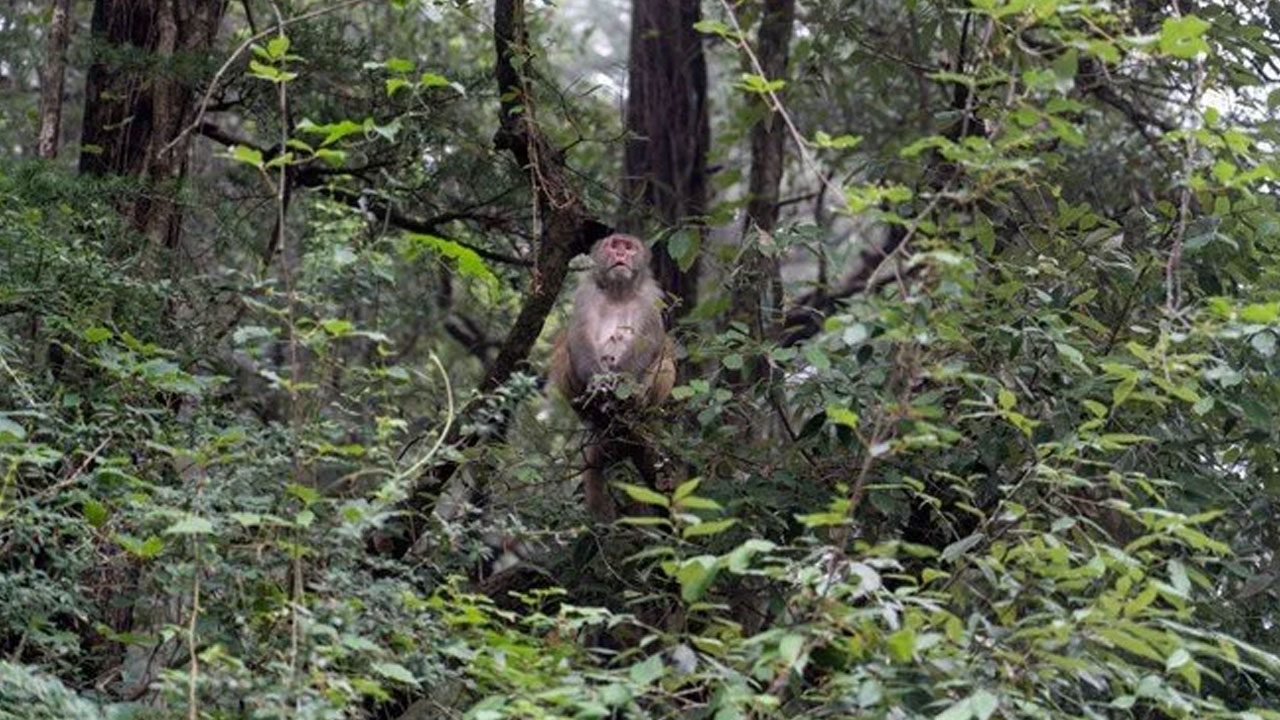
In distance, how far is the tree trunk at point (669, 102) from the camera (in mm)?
10766

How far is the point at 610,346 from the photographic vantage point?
8.64 metres

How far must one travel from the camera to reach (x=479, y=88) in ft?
26.4

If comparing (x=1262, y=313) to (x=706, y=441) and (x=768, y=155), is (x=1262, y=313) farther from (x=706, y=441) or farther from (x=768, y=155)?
(x=768, y=155)

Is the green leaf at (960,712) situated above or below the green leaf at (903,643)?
below

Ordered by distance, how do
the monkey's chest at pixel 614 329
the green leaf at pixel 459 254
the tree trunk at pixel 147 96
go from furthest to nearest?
the monkey's chest at pixel 614 329 → the tree trunk at pixel 147 96 → the green leaf at pixel 459 254

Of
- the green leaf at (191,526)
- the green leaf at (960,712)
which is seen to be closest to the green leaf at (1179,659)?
the green leaf at (960,712)

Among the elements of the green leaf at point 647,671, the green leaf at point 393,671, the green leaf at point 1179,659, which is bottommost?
the green leaf at point 393,671

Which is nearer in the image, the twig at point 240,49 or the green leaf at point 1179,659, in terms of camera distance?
the green leaf at point 1179,659

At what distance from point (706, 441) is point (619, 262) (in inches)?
81.4

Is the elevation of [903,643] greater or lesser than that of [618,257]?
lesser

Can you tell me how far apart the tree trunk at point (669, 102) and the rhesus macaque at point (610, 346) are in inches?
64.4

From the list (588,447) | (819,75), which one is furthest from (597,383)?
(819,75)

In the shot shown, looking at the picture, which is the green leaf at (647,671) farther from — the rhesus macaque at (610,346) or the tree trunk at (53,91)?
the tree trunk at (53,91)

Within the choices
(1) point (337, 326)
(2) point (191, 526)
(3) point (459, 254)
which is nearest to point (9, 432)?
(2) point (191, 526)
